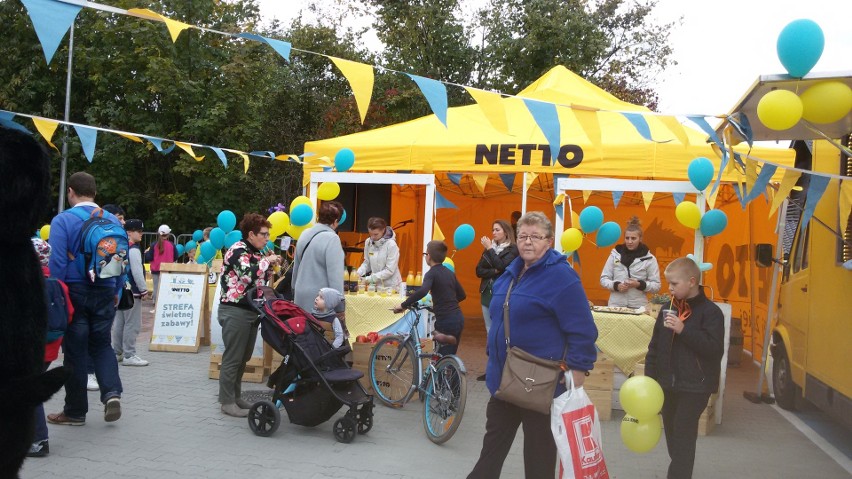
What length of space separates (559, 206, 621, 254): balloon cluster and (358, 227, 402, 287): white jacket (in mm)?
1893

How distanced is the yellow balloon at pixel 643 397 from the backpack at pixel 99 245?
3.66m

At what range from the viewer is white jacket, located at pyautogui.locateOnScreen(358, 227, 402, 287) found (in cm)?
810

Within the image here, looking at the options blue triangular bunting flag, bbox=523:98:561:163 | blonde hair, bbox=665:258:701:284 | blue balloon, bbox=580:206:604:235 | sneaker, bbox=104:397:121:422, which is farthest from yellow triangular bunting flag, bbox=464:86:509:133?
sneaker, bbox=104:397:121:422

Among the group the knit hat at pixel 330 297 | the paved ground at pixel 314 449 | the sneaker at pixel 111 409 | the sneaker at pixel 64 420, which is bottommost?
the paved ground at pixel 314 449

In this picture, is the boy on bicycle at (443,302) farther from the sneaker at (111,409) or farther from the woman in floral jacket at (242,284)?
the sneaker at (111,409)

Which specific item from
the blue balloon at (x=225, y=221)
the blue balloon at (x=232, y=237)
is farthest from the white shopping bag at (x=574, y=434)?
the blue balloon at (x=225, y=221)

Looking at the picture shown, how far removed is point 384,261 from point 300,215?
1108mm

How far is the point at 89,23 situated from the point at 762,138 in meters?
22.2

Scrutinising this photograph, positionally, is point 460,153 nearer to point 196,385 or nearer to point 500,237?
point 500,237

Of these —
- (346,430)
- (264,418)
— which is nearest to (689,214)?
(346,430)

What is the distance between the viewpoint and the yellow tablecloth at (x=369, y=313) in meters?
7.47

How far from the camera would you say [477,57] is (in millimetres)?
20859

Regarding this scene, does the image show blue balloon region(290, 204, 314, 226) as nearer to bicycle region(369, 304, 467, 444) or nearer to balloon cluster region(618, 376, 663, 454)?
bicycle region(369, 304, 467, 444)

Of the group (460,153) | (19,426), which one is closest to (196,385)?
(460,153)
